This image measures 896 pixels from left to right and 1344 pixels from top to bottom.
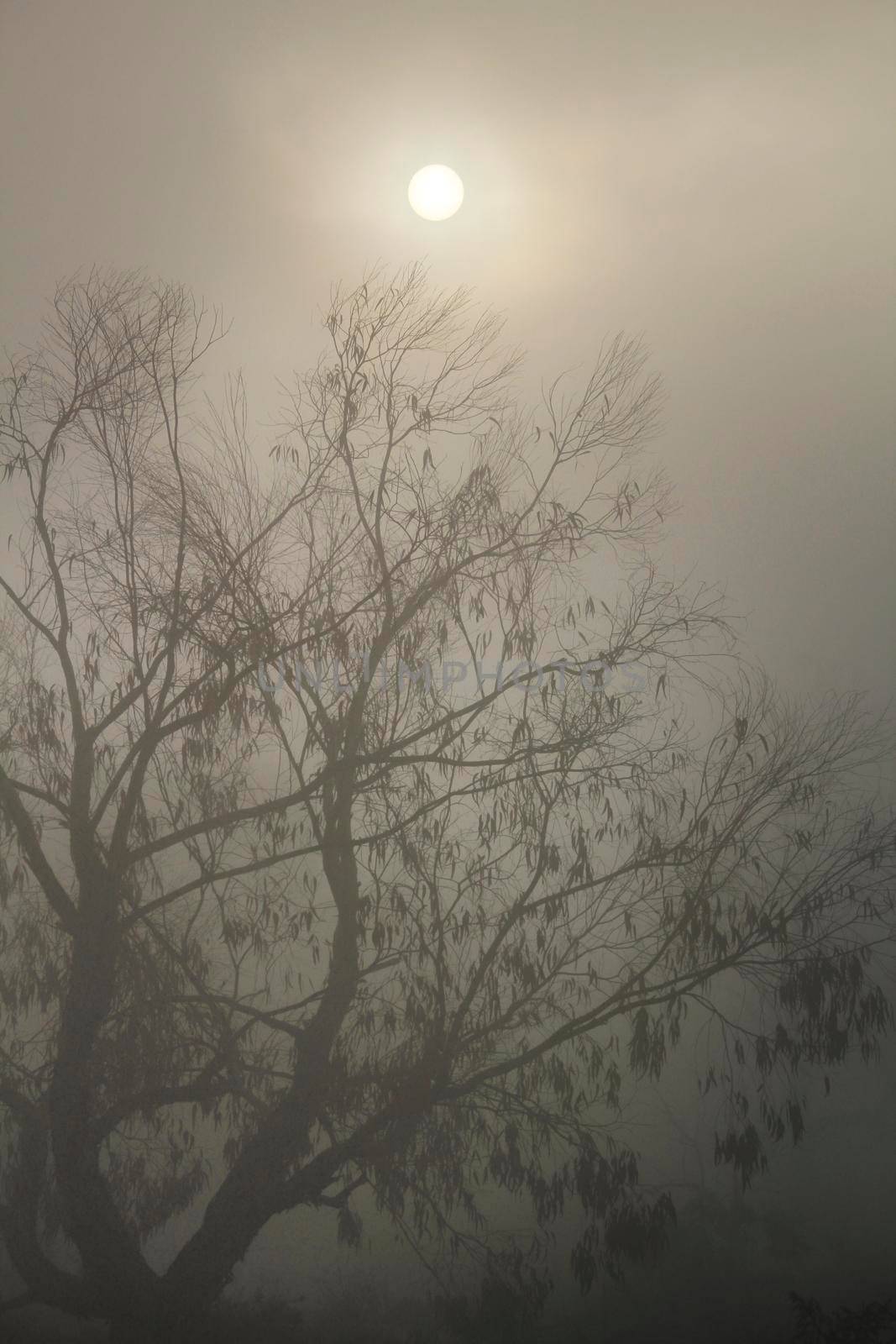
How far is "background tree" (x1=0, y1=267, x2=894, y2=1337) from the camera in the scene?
1.72m

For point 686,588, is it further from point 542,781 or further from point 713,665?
point 542,781

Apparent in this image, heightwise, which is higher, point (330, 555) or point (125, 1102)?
point (330, 555)

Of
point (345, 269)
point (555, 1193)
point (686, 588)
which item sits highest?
point (345, 269)

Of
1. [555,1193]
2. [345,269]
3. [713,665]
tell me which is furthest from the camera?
[345,269]

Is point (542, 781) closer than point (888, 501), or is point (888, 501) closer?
point (542, 781)

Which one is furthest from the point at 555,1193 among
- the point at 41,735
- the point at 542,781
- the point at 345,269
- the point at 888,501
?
the point at 345,269

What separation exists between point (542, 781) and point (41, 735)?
3.04ft

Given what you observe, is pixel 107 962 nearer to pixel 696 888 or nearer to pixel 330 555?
pixel 330 555

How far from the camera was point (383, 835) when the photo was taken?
180 centimetres

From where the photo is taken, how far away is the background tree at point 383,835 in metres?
1.72

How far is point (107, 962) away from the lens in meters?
1.78

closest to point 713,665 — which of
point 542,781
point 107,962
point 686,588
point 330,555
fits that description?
point 686,588

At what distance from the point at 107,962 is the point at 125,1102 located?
0.78 ft

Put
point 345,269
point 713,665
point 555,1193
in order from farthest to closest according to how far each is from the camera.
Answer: point 345,269 < point 713,665 < point 555,1193
